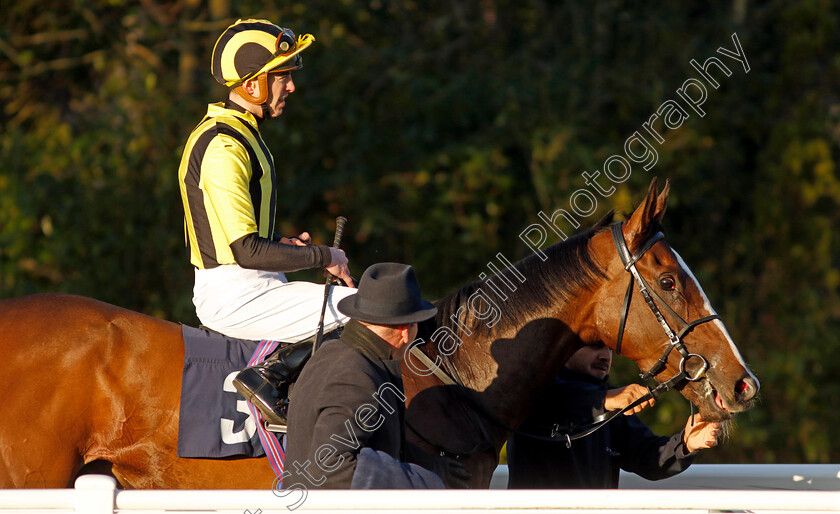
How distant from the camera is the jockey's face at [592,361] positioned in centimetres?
399

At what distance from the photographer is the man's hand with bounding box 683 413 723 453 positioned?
12.0 ft

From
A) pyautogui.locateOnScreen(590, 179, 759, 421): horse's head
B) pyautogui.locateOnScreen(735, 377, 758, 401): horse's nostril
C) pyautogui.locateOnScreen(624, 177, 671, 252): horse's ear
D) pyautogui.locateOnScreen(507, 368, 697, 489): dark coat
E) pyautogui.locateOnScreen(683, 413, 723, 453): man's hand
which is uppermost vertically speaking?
pyautogui.locateOnScreen(624, 177, 671, 252): horse's ear

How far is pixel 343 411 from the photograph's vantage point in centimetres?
274

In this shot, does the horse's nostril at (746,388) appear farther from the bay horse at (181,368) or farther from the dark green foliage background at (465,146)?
the dark green foliage background at (465,146)

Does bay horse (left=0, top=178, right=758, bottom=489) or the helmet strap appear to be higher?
the helmet strap

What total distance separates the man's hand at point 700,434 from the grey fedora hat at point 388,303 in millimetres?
1428

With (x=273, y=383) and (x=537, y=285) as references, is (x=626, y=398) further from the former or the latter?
(x=273, y=383)

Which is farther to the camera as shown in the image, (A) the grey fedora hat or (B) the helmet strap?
(B) the helmet strap

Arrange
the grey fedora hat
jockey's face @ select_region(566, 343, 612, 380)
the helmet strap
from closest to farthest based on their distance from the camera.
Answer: the grey fedora hat → the helmet strap → jockey's face @ select_region(566, 343, 612, 380)

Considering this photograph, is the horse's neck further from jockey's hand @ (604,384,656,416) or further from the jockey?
the jockey

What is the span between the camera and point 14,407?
348cm

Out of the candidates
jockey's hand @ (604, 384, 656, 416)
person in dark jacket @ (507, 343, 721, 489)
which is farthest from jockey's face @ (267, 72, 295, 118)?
jockey's hand @ (604, 384, 656, 416)
